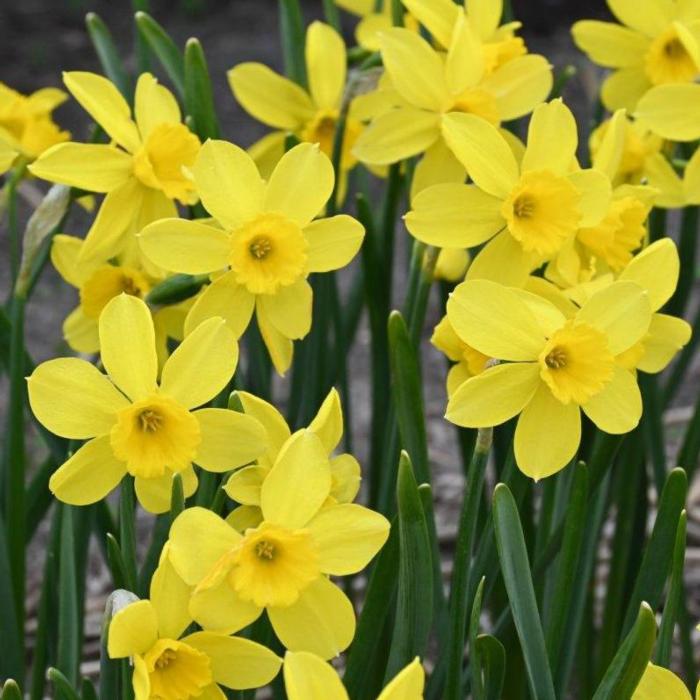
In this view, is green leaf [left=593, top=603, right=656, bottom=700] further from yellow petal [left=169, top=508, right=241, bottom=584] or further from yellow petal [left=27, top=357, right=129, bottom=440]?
yellow petal [left=27, top=357, right=129, bottom=440]

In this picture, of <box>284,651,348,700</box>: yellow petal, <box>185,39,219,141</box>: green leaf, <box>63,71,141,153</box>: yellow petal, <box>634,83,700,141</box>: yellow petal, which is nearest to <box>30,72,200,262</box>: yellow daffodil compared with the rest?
<box>63,71,141,153</box>: yellow petal

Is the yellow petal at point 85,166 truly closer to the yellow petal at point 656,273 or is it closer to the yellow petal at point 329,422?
the yellow petal at point 329,422

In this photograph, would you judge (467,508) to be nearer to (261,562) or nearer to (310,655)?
(261,562)

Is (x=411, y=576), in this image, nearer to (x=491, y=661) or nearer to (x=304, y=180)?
(x=491, y=661)

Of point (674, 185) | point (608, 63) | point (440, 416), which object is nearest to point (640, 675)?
point (674, 185)

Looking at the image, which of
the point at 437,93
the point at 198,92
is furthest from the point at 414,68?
the point at 198,92

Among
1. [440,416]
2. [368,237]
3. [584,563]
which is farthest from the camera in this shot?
[440,416]

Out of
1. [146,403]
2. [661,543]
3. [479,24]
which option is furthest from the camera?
[479,24]
